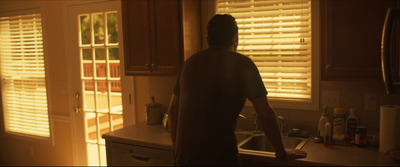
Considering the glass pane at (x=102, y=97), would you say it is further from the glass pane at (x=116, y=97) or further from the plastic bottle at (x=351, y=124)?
the plastic bottle at (x=351, y=124)

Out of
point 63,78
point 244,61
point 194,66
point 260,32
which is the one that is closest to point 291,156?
point 244,61

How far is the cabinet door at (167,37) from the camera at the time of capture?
276 cm

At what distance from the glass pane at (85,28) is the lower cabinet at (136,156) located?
147 centimetres

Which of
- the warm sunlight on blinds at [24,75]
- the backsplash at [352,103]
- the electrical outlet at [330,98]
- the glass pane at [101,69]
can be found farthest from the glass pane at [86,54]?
the electrical outlet at [330,98]

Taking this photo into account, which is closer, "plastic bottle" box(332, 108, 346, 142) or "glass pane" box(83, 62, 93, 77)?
"plastic bottle" box(332, 108, 346, 142)

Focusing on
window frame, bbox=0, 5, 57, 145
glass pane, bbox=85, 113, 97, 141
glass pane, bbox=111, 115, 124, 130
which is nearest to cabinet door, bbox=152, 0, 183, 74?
glass pane, bbox=111, 115, 124, 130

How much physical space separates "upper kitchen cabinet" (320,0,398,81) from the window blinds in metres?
0.39

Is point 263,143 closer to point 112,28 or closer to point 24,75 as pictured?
point 112,28

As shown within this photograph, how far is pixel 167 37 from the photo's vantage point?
9.20 ft

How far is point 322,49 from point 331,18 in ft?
0.63

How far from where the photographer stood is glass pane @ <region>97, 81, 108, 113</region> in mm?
3781

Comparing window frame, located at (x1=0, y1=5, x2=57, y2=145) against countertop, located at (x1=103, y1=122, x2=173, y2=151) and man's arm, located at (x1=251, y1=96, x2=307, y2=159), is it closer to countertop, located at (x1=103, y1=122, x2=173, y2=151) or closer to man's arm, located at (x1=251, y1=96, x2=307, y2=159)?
countertop, located at (x1=103, y1=122, x2=173, y2=151)

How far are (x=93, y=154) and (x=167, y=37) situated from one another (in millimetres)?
1908

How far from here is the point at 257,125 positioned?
9.11 ft
